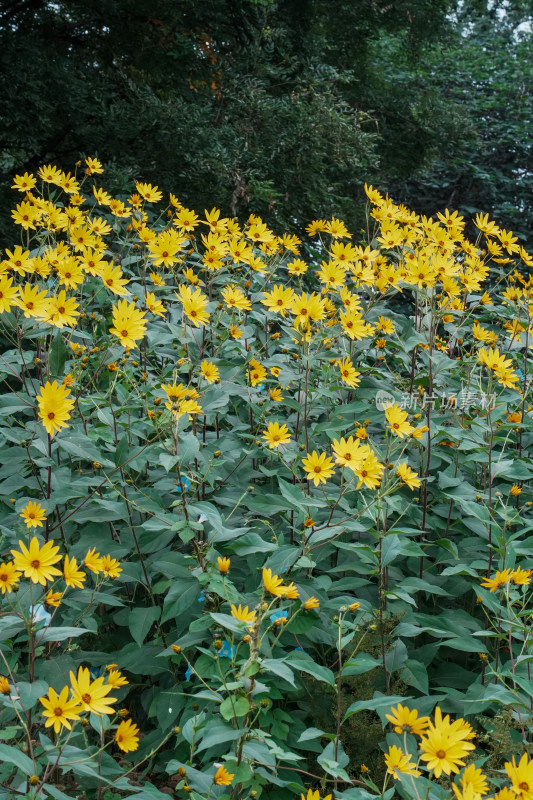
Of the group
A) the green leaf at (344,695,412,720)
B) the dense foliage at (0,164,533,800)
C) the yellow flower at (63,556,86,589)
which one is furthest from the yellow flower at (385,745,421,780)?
the yellow flower at (63,556,86,589)

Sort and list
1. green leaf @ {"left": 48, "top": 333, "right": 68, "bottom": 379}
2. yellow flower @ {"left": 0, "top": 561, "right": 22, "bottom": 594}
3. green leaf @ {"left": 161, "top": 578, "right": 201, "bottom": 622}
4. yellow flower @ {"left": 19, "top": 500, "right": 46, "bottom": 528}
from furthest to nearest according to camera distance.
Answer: green leaf @ {"left": 48, "top": 333, "right": 68, "bottom": 379} < green leaf @ {"left": 161, "top": 578, "right": 201, "bottom": 622} < yellow flower @ {"left": 19, "top": 500, "right": 46, "bottom": 528} < yellow flower @ {"left": 0, "top": 561, "right": 22, "bottom": 594}

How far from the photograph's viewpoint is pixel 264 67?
Result: 5.82 meters

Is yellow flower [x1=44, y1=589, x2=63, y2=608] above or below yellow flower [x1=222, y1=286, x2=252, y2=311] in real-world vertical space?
below

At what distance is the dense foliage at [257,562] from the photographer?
4.91 feet

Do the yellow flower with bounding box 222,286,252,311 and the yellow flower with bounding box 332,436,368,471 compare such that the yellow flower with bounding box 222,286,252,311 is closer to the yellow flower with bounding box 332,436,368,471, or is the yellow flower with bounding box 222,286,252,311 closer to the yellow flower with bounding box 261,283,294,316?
the yellow flower with bounding box 261,283,294,316

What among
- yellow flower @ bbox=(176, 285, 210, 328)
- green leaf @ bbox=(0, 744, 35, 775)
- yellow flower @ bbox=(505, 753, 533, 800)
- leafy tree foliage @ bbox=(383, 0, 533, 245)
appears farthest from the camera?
leafy tree foliage @ bbox=(383, 0, 533, 245)

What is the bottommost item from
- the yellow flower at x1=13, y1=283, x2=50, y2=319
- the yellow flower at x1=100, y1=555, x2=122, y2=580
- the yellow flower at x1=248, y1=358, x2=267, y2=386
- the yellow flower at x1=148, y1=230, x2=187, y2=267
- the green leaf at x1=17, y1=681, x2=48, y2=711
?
the green leaf at x1=17, y1=681, x2=48, y2=711

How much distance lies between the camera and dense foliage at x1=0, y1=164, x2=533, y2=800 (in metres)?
1.50

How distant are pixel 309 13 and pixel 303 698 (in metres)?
5.64

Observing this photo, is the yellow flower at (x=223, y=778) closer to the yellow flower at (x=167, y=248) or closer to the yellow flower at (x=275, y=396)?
the yellow flower at (x=275, y=396)

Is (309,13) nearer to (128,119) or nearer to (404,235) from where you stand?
(128,119)

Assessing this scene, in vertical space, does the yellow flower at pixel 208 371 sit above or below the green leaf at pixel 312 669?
above

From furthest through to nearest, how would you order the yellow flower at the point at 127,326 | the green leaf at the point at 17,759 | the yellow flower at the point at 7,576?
the yellow flower at the point at 127,326, the yellow flower at the point at 7,576, the green leaf at the point at 17,759

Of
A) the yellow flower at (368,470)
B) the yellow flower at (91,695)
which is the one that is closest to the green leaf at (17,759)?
the yellow flower at (91,695)
